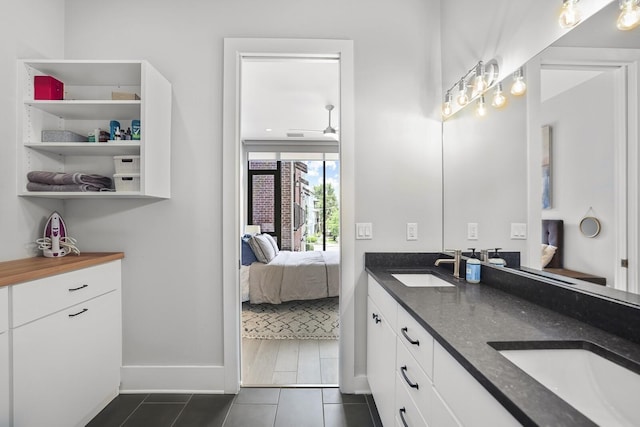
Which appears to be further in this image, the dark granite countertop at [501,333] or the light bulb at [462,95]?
the light bulb at [462,95]

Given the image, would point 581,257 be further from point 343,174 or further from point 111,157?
point 111,157

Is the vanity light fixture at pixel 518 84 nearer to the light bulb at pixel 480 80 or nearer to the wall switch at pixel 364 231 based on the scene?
the light bulb at pixel 480 80

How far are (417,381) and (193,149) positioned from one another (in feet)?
6.16

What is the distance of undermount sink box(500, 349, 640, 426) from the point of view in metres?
0.74

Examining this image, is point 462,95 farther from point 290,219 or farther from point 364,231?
point 290,219

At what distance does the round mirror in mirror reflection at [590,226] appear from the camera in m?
1.05

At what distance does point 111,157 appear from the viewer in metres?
2.15

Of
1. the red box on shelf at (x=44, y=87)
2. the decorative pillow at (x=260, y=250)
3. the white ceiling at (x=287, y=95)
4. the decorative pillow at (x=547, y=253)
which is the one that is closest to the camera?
the decorative pillow at (x=547, y=253)

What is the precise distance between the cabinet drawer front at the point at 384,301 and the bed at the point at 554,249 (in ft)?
2.12

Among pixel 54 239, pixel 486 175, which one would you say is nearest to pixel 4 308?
pixel 54 239

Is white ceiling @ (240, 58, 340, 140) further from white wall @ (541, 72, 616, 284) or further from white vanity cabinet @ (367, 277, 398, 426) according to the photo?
white vanity cabinet @ (367, 277, 398, 426)

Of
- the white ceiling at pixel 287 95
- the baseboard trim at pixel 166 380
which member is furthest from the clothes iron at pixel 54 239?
the white ceiling at pixel 287 95

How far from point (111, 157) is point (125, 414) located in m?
1.61

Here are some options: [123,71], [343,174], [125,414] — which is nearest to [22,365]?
[125,414]
